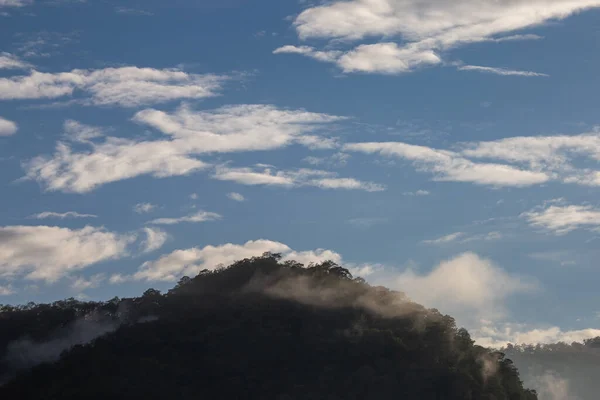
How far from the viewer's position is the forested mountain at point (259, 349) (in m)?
95.1

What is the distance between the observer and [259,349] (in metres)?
101

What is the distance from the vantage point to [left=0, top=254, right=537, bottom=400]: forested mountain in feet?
312

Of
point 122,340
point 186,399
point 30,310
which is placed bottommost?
point 186,399

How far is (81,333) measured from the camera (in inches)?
4158

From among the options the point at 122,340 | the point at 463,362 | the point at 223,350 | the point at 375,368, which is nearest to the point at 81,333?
the point at 122,340

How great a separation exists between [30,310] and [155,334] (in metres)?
27.1

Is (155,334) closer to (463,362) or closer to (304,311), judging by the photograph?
(304,311)

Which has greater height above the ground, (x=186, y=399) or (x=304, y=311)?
(x=304, y=311)

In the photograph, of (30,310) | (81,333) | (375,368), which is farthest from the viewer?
(30,310)

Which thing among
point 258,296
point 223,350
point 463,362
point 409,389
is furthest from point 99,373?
point 463,362

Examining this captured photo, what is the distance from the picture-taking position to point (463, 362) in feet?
342

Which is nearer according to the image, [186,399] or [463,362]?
[186,399]

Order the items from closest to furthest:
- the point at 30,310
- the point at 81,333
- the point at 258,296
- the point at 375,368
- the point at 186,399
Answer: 1. the point at 186,399
2. the point at 375,368
3. the point at 81,333
4. the point at 258,296
5. the point at 30,310

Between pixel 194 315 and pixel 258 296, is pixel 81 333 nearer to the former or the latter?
pixel 194 315
